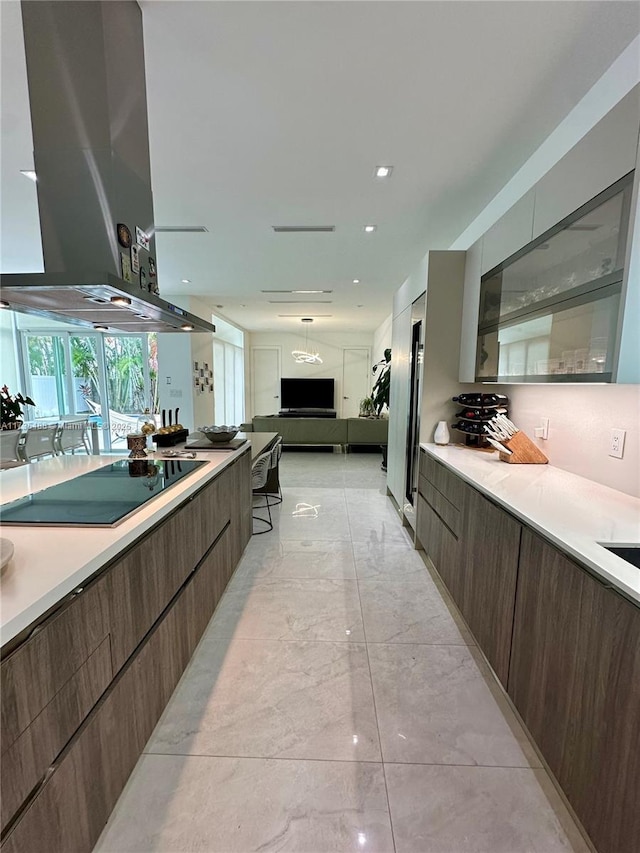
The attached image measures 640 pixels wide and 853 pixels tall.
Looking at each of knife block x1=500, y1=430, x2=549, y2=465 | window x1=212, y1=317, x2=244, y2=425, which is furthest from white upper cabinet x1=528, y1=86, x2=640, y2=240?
window x1=212, y1=317, x2=244, y2=425

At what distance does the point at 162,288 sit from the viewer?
6.07 m

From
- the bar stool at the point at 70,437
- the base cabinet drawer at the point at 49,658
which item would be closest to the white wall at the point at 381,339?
the bar stool at the point at 70,437

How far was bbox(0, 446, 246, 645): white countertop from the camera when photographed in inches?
32.7

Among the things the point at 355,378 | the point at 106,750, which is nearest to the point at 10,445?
the point at 106,750

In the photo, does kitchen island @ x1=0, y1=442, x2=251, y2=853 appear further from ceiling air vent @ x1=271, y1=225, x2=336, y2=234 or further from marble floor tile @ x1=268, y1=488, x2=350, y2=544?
ceiling air vent @ x1=271, y1=225, x2=336, y2=234

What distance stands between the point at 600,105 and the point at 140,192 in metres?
2.27

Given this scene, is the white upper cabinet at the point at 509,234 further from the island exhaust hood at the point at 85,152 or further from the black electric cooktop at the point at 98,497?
the black electric cooktop at the point at 98,497

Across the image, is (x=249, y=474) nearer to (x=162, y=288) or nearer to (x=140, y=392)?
(x=162, y=288)

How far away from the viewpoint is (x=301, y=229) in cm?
361

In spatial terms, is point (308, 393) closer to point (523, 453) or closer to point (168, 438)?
point (168, 438)

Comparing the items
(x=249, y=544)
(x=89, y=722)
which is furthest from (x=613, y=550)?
(x=249, y=544)

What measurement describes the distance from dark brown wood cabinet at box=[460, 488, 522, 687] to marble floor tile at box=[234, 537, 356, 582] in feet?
3.34

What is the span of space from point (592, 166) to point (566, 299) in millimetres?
506

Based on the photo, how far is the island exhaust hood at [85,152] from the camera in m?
1.44
